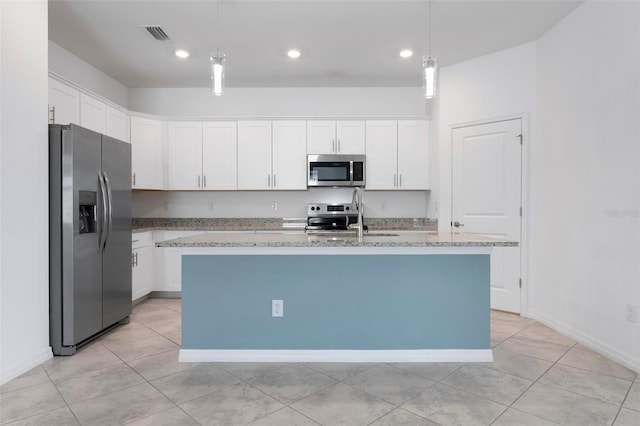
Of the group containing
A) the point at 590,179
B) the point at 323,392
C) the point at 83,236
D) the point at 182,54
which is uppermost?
the point at 182,54

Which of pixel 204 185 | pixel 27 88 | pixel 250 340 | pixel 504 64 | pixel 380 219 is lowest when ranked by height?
pixel 250 340

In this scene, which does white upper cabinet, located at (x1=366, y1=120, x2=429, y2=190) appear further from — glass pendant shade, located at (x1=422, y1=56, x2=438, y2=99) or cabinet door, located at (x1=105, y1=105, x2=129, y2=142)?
cabinet door, located at (x1=105, y1=105, x2=129, y2=142)

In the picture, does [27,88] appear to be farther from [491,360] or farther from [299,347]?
[491,360]

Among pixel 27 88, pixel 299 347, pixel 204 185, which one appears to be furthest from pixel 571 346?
pixel 27 88

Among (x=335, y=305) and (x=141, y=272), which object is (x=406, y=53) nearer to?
(x=335, y=305)

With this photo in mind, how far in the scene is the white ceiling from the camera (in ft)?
9.94

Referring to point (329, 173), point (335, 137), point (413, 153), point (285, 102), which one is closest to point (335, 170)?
point (329, 173)

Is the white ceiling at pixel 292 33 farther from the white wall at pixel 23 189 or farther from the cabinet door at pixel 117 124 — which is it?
the white wall at pixel 23 189

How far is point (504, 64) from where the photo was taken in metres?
3.86

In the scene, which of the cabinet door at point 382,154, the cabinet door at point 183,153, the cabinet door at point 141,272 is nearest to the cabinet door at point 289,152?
the cabinet door at point 382,154

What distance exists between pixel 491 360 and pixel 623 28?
2554 mm

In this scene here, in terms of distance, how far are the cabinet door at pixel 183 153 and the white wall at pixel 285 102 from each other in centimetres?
39

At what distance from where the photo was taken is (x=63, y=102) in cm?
326

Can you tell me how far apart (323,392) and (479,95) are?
11.5 ft
